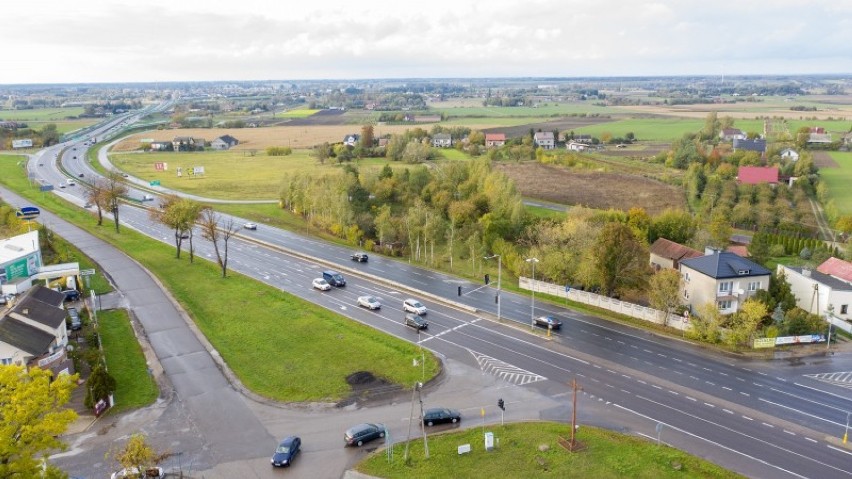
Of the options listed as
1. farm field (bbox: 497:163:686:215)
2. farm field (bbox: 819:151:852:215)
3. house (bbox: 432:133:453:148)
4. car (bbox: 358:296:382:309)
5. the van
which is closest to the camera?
car (bbox: 358:296:382:309)

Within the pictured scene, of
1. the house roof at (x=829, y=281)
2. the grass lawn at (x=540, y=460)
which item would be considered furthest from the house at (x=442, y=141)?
the grass lawn at (x=540, y=460)

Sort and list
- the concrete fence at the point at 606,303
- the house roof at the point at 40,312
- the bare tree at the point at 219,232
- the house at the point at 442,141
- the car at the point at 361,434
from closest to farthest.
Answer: the car at the point at 361,434 → the house roof at the point at 40,312 → the concrete fence at the point at 606,303 → the bare tree at the point at 219,232 → the house at the point at 442,141

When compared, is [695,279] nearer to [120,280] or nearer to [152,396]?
[152,396]

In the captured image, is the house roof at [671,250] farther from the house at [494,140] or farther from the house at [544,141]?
the house at [494,140]

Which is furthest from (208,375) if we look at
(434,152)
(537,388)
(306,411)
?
(434,152)

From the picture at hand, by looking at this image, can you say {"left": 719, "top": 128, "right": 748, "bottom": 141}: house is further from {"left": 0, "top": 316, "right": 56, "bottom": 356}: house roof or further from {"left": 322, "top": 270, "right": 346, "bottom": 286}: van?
{"left": 0, "top": 316, "right": 56, "bottom": 356}: house roof

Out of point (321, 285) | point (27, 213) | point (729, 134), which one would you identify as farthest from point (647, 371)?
point (729, 134)

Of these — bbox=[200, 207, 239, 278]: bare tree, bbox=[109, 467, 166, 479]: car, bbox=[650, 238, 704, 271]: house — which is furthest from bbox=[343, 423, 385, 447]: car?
bbox=[650, 238, 704, 271]: house
